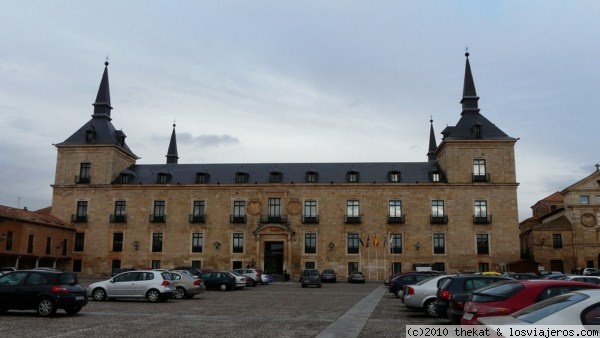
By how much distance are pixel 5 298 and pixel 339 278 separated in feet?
119

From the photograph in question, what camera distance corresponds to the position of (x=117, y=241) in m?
51.1

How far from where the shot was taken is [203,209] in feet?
168

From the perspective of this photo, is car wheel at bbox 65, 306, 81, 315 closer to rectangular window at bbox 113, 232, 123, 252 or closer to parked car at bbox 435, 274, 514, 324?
parked car at bbox 435, 274, 514, 324

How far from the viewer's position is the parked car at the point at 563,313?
595 centimetres

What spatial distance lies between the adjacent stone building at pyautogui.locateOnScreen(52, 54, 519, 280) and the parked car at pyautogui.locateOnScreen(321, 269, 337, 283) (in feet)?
11.9

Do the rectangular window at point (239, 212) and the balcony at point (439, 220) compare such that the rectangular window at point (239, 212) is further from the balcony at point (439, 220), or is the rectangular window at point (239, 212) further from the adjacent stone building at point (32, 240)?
the balcony at point (439, 220)

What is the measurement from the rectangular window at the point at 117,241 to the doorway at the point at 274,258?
13.8 meters

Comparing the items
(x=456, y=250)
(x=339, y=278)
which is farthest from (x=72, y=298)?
(x=456, y=250)

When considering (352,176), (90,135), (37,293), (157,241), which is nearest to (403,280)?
(37,293)

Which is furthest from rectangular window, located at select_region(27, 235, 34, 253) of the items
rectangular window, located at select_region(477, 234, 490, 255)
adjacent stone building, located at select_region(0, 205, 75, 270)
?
rectangular window, located at select_region(477, 234, 490, 255)

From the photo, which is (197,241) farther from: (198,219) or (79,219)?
(79,219)

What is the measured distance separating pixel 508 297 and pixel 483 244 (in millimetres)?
40687

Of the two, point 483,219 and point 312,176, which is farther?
point 312,176

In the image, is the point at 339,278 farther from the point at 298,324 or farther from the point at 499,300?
the point at 499,300
